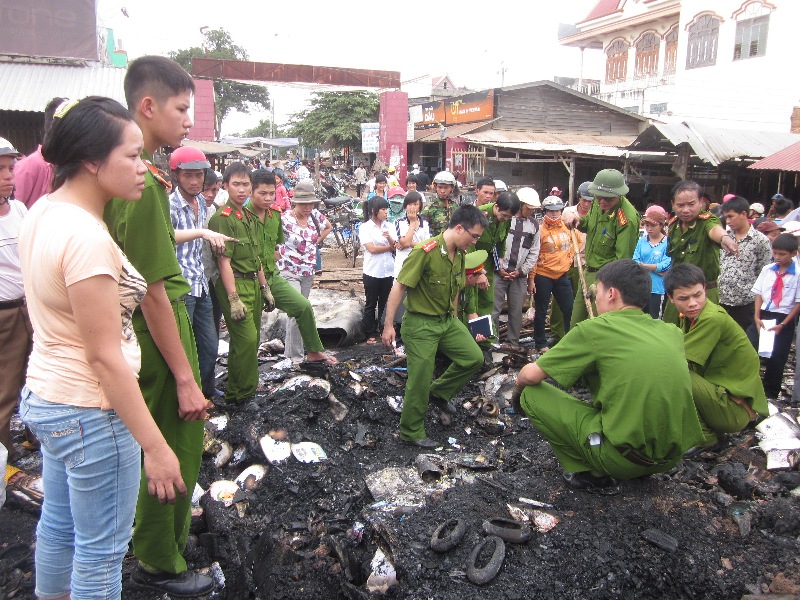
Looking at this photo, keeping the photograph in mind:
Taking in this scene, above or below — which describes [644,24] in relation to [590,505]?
above

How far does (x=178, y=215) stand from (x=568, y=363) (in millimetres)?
3033

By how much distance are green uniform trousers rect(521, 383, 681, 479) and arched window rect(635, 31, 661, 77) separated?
25.9 meters

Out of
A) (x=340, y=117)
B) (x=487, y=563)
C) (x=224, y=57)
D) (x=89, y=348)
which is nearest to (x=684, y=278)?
(x=487, y=563)

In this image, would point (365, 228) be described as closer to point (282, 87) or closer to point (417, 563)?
point (417, 563)

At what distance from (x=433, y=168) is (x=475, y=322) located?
2276 cm

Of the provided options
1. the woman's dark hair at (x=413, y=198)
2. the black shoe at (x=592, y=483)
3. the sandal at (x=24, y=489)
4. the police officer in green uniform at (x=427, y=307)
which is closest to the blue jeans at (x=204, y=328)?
the sandal at (x=24, y=489)

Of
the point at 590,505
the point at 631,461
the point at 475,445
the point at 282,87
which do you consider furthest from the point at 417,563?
the point at 282,87

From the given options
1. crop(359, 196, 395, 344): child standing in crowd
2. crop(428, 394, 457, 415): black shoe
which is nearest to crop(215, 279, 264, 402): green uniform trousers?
crop(428, 394, 457, 415): black shoe

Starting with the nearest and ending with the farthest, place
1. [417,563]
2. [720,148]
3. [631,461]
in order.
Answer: [417,563], [631,461], [720,148]

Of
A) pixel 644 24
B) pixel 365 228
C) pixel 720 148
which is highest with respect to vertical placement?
pixel 644 24

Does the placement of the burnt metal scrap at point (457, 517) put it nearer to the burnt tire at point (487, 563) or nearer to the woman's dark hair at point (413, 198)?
the burnt tire at point (487, 563)

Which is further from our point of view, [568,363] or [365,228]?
[365,228]

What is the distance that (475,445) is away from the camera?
474 centimetres

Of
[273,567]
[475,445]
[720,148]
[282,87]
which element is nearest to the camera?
[273,567]
